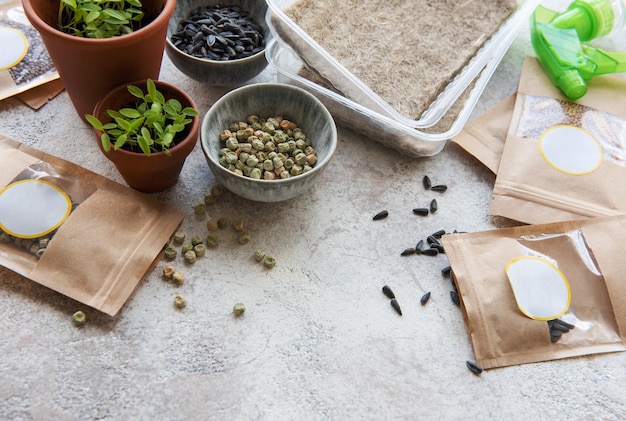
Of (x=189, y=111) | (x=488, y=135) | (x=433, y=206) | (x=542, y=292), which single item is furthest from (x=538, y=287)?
(x=189, y=111)

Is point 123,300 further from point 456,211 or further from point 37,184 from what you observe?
point 456,211

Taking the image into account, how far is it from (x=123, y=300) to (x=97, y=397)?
0.15 meters

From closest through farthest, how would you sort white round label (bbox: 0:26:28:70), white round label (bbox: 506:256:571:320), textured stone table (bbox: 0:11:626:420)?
1. textured stone table (bbox: 0:11:626:420)
2. white round label (bbox: 506:256:571:320)
3. white round label (bbox: 0:26:28:70)

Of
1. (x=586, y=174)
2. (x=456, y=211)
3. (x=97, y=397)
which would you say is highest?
(x=586, y=174)

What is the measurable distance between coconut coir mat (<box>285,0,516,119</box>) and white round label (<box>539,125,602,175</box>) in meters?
0.24

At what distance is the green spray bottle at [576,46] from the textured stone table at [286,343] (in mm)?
388

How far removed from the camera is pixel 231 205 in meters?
1.09

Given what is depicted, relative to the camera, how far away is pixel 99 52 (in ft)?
3.10

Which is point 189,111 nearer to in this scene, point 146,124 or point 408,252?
point 146,124

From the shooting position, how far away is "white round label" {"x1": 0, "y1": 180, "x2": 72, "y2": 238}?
3.15 feet

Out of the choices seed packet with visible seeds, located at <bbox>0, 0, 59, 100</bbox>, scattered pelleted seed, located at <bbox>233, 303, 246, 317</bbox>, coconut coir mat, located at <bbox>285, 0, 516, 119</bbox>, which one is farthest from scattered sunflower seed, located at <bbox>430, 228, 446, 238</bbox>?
seed packet with visible seeds, located at <bbox>0, 0, 59, 100</bbox>

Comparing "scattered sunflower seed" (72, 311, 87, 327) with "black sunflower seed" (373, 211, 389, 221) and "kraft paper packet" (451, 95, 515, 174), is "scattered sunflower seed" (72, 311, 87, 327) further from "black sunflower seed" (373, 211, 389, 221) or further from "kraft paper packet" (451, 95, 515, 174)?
"kraft paper packet" (451, 95, 515, 174)

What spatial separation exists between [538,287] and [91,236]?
77 cm

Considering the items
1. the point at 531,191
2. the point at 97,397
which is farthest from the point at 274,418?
the point at 531,191
